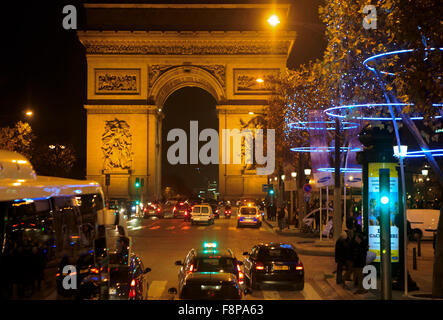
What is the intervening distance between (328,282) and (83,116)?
202 feet

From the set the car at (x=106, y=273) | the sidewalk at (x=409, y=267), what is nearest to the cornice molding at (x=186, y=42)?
the sidewalk at (x=409, y=267)

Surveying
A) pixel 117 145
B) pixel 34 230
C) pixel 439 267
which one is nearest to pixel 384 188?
pixel 439 267

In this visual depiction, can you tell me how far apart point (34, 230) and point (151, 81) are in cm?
5310

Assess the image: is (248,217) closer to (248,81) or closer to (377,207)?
(248,81)

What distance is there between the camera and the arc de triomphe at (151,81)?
57.8 m

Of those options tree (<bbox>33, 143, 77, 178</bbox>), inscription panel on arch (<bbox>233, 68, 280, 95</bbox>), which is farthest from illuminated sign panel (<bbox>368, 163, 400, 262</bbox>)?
inscription panel on arch (<bbox>233, 68, 280, 95</bbox>)

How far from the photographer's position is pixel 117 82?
191 ft

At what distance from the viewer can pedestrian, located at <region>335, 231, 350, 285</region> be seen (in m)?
15.2

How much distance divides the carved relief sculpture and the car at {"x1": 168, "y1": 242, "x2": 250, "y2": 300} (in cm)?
4633

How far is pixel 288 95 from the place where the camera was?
32750 millimetres

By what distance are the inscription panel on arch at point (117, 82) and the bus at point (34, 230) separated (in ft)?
167

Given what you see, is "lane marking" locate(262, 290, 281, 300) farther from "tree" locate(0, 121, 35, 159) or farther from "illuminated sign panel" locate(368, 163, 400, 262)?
"tree" locate(0, 121, 35, 159)

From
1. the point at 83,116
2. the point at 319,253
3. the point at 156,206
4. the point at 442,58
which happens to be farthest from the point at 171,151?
the point at 442,58

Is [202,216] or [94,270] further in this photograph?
[202,216]
